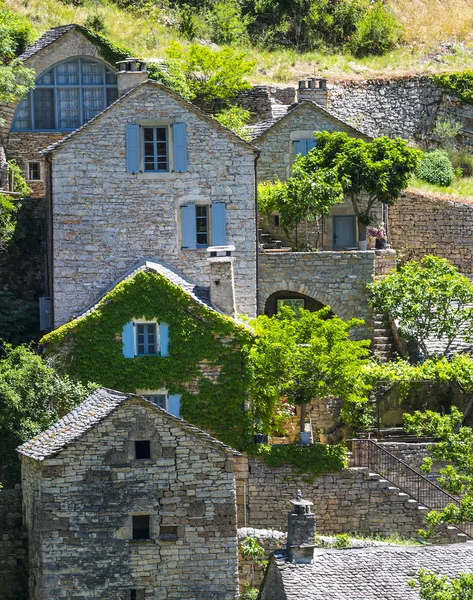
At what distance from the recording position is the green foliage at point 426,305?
57.0m

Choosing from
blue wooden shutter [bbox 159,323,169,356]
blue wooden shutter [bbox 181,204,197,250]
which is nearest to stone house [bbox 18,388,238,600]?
blue wooden shutter [bbox 159,323,169,356]

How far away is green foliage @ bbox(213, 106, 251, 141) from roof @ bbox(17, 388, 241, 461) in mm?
17904

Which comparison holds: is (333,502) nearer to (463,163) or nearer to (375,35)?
(463,163)

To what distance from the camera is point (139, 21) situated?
250 feet

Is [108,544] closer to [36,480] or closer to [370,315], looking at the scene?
[36,480]

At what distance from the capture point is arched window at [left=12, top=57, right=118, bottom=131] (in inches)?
2594

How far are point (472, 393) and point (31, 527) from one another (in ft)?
47.7

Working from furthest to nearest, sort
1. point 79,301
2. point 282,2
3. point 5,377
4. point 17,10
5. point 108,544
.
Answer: point 282,2 < point 17,10 < point 79,301 < point 5,377 < point 108,544

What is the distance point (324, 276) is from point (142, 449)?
14.2 metres

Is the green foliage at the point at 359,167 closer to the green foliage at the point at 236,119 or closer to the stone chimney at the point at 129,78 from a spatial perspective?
the green foliage at the point at 236,119

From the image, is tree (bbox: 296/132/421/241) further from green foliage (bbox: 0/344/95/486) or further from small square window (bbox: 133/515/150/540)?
small square window (bbox: 133/515/150/540)

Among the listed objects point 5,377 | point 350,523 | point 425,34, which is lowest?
point 350,523

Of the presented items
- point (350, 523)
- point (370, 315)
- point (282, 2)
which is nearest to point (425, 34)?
point (282, 2)

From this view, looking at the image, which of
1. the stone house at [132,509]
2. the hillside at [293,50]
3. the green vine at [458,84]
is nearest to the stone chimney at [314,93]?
the hillside at [293,50]
